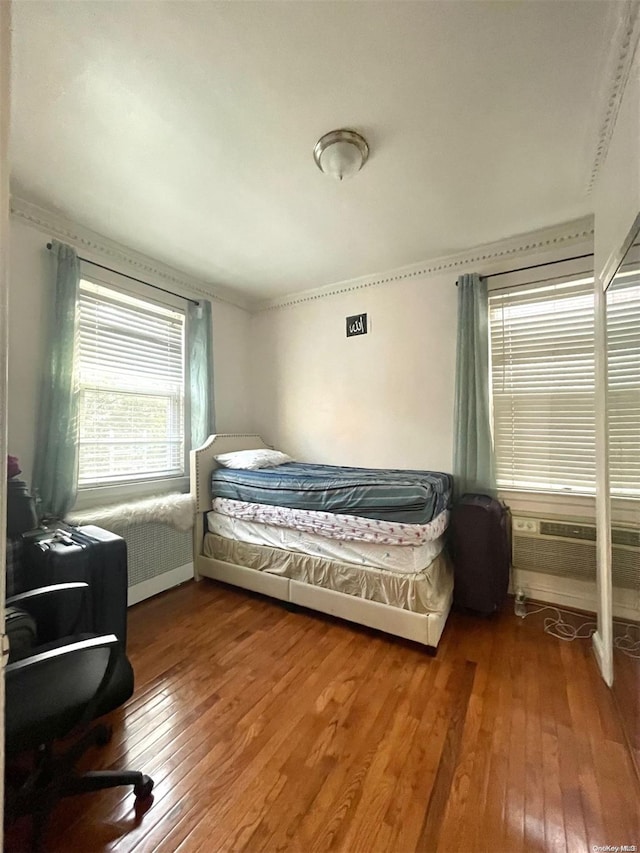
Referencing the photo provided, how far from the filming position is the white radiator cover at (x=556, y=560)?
2.33 metres

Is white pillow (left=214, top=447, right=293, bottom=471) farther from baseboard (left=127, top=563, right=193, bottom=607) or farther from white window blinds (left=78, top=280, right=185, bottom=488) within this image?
baseboard (left=127, top=563, right=193, bottom=607)

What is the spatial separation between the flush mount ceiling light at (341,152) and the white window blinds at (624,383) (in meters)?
1.34

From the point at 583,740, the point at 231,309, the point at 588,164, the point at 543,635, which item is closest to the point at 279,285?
the point at 231,309

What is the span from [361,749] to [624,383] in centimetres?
189

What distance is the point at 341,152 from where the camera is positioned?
1694mm

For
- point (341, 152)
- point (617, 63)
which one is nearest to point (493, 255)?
point (617, 63)

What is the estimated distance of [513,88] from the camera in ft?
4.73

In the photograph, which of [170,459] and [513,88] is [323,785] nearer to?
[170,459]

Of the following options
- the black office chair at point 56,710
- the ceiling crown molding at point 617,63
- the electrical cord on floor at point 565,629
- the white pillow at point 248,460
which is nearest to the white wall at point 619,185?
the ceiling crown molding at point 617,63

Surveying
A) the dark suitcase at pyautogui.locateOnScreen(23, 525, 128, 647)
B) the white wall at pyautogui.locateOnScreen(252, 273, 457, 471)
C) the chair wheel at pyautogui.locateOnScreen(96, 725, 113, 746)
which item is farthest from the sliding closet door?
the dark suitcase at pyautogui.locateOnScreen(23, 525, 128, 647)

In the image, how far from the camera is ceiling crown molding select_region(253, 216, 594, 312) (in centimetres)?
241

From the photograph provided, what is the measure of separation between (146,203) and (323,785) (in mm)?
3077

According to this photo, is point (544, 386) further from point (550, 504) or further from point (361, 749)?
point (361, 749)

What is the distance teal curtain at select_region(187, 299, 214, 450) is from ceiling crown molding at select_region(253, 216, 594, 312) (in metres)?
1.24
